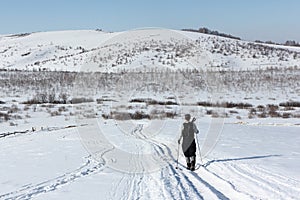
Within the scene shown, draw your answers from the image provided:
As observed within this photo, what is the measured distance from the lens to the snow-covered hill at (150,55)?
185 feet

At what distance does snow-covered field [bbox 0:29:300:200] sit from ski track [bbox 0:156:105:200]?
2 centimetres

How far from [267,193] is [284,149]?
6287 mm

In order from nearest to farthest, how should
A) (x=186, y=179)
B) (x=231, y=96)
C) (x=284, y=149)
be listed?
(x=186, y=179)
(x=284, y=149)
(x=231, y=96)

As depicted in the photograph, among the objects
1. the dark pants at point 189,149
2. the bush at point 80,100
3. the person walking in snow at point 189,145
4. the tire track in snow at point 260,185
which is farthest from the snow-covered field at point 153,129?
the dark pants at point 189,149

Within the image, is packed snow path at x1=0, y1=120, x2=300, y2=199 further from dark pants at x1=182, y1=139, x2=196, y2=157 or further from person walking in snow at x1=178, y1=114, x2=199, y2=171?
dark pants at x1=182, y1=139, x2=196, y2=157

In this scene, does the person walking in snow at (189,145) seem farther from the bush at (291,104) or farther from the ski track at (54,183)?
the bush at (291,104)

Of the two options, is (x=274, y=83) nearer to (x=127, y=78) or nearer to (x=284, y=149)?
(x=127, y=78)

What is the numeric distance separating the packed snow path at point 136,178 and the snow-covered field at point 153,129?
0.02 metres

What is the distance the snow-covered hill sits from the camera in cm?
5641

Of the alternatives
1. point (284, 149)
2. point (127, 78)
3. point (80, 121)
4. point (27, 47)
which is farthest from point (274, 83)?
point (27, 47)

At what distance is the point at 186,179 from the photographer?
946 cm

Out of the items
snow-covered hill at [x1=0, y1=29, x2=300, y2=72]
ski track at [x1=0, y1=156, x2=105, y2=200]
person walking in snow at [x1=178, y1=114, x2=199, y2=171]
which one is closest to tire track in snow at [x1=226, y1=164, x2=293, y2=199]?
person walking in snow at [x1=178, y1=114, x2=199, y2=171]

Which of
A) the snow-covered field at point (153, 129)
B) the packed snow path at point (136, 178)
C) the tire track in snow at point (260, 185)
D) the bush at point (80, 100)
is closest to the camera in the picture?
the tire track in snow at point (260, 185)

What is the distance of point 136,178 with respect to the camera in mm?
9562
